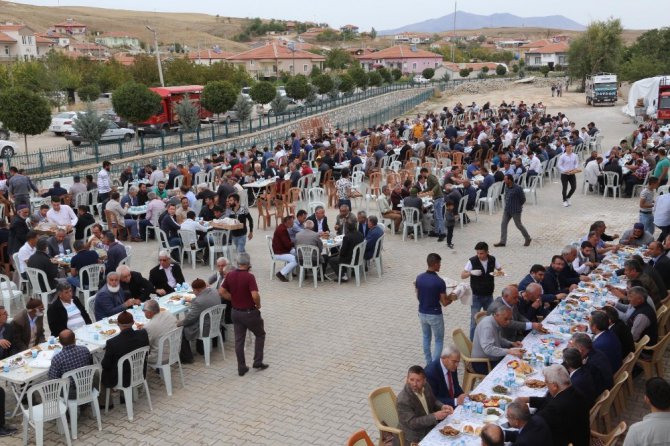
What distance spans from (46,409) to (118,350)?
3.08 ft

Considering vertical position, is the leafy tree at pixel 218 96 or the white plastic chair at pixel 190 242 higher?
the leafy tree at pixel 218 96

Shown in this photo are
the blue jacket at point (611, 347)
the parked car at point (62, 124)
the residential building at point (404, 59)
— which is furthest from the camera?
the residential building at point (404, 59)

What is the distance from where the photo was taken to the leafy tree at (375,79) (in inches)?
2178

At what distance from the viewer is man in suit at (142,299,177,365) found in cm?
771

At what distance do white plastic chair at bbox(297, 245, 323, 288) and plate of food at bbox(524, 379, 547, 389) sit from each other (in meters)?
5.71

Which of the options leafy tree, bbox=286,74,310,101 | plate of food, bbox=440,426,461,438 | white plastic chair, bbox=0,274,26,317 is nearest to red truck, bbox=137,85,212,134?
leafy tree, bbox=286,74,310,101

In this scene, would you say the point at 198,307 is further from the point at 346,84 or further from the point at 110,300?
the point at 346,84

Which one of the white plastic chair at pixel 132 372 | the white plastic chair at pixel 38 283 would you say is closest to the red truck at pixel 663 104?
the white plastic chair at pixel 38 283

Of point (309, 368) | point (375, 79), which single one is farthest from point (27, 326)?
point (375, 79)

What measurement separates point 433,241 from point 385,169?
Result: 7.02m

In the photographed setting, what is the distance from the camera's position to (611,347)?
255 inches

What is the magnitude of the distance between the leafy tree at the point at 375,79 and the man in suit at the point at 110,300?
48195 millimetres

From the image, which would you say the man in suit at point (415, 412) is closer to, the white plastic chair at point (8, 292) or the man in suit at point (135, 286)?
the man in suit at point (135, 286)

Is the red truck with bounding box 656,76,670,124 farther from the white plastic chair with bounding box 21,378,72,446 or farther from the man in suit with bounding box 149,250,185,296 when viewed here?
the white plastic chair with bounding box 21,378,72,446
